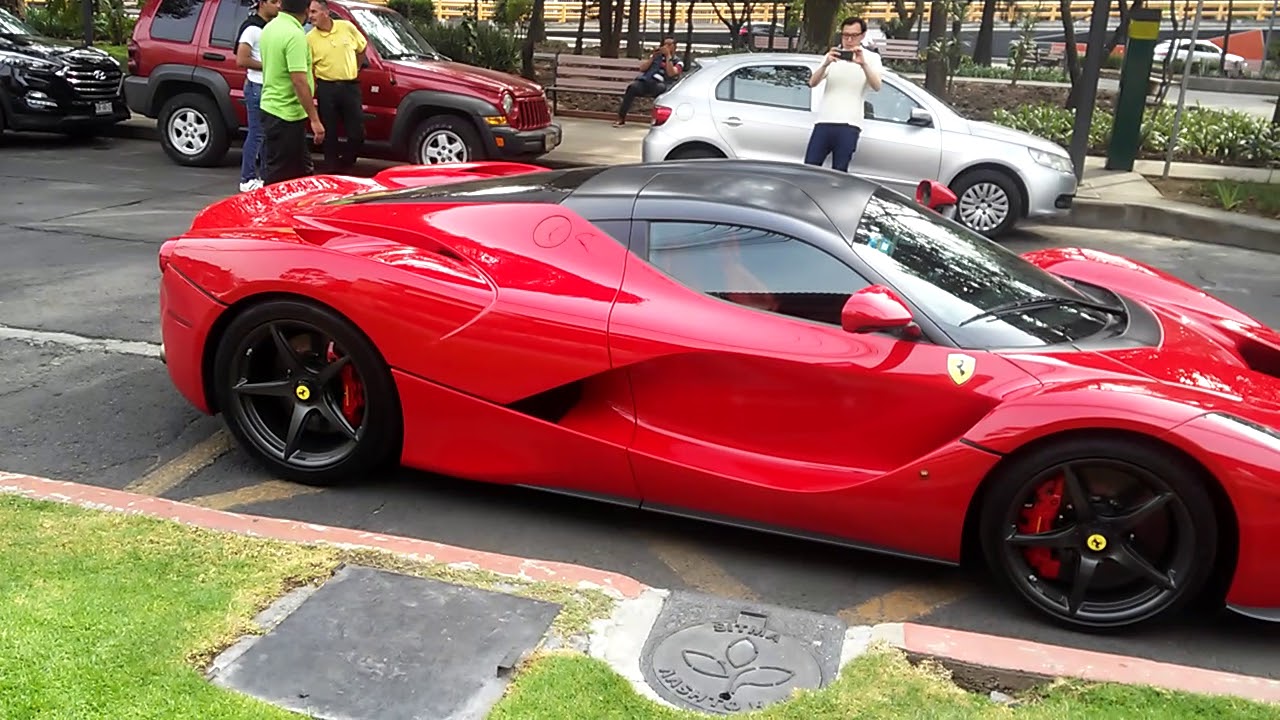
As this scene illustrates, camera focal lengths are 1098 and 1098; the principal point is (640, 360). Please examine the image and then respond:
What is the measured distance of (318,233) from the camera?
13.9 feet

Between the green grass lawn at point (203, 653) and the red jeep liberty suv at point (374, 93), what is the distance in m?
8.26

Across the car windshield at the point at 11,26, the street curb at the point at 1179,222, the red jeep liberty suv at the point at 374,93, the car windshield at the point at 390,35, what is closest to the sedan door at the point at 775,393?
the street curb at the point at 1179,222

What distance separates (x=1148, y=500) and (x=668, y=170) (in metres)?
2.10

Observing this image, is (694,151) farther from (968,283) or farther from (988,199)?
(968,283)

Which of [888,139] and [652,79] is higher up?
[652,79]

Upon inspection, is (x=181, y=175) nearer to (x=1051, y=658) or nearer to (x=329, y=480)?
(x=329, y=480)

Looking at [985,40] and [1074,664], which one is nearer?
[1074,664]

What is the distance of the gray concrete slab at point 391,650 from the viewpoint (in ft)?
8.71

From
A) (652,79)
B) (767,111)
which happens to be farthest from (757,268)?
(652,79)

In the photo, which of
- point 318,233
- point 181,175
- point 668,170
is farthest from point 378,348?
point 181,175

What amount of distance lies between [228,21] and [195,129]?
119 centimetres

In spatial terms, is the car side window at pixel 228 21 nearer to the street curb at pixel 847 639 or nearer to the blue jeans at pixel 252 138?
the blue jeans at pixel 252 138

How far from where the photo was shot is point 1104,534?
10.9 ft

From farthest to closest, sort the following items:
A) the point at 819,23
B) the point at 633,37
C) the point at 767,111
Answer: the point at 633,37 < the point at 819,23 < the point at 767,111
